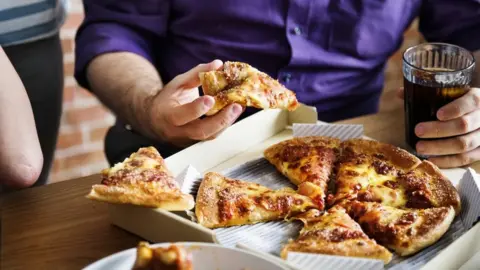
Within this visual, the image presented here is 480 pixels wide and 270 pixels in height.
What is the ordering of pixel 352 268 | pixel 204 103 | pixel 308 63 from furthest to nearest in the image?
pixel 308 63, pixel 204 103, pixel 352 268

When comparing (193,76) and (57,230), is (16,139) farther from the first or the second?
(193,76)

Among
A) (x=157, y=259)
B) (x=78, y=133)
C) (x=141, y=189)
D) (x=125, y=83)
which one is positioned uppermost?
(x=157, y=259)

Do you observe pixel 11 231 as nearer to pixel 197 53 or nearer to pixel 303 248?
pixel 303 248

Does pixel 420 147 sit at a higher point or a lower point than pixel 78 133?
higher

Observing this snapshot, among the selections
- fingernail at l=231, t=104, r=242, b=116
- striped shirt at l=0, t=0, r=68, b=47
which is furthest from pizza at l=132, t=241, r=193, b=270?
striped shirt at l=0, t=0, r=68, b=47

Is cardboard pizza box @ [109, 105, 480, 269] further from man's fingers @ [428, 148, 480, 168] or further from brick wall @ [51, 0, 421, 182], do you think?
brick wall @ [51, 0, 421, 182]

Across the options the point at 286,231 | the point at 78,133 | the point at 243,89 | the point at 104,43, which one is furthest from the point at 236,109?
the point at 78,133

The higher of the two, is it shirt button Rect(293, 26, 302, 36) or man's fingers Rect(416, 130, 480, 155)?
shirt button Rect(293, 26, 302, 36)

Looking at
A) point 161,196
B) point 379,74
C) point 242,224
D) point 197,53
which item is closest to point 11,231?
point 161,196
